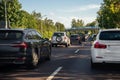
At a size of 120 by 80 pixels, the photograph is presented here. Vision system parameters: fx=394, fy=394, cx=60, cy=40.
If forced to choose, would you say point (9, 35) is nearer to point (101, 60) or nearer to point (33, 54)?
A: point (33, 54)

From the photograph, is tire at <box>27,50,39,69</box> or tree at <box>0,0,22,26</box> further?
tree at <box>0,0,22,26</box>

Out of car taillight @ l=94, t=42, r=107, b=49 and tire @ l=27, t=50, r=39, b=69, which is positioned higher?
car taillight @ l=94, t=42, r=107, b=49

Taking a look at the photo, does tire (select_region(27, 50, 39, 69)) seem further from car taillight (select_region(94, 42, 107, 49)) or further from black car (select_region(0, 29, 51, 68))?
car taillight (select_region(94, 42, 107, 49))

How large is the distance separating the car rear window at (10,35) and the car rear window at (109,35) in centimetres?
307

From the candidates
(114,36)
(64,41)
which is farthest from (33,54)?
(64,41)

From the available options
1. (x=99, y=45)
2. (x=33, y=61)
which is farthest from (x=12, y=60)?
(x=99, y=45)

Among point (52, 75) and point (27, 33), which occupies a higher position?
point (27, 33)

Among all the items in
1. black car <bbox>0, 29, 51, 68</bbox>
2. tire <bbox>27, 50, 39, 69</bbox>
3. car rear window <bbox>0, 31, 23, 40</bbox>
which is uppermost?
car rear window <bbox>0, 31, 23, 40</bbox>

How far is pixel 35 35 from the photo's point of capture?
1653cm

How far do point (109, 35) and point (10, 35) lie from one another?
147 inches

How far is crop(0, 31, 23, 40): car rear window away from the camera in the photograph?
14.7 metres

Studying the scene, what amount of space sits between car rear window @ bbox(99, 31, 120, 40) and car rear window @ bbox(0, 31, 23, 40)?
10.1 ft

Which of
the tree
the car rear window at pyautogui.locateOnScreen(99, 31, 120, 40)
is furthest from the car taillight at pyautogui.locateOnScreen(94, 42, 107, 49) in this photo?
the tree

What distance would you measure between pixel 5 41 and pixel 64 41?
24.3 m
